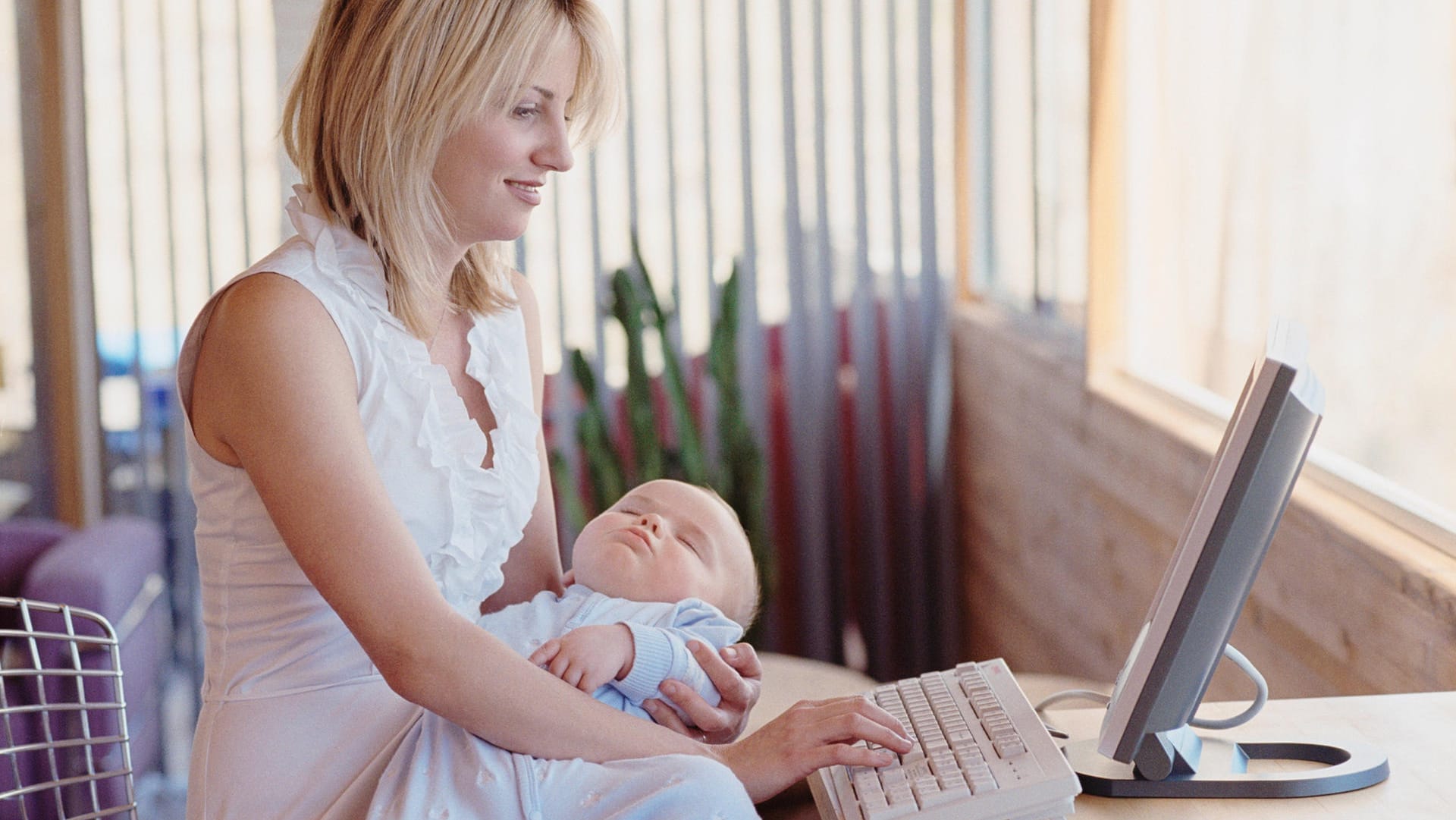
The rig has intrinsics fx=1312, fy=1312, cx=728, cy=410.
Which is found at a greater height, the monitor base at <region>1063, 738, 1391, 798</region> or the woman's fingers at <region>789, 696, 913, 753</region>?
the woman's fingers at <region>789, 696, 913, 753</region>

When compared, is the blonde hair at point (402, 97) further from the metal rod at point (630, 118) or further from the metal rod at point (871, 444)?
the metal rod at point (871, 444)

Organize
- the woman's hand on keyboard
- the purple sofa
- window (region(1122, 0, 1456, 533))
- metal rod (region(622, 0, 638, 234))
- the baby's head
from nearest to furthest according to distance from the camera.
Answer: the woman's hand on keyboard → the baby's head → window (region(1122, 0, 1456, 533)) → the purple sofa → metal rod (region(622, 0, 638, 234))

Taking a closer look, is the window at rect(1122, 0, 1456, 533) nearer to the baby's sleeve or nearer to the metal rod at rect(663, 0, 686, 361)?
the baby's sleeve

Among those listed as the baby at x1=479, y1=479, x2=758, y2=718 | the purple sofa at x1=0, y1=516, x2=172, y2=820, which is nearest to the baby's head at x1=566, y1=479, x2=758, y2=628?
the baby at x1=479, y1=479, x2=758, y2=718

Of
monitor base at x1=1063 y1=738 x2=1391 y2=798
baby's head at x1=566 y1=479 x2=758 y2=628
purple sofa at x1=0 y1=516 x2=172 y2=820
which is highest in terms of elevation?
baby's head at x1=566 y1=479 x2=758 y2=628

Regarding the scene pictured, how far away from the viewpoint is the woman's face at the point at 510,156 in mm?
1334

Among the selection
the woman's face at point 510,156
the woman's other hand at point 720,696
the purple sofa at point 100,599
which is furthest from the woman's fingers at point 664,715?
the purple sofa at point 100,599

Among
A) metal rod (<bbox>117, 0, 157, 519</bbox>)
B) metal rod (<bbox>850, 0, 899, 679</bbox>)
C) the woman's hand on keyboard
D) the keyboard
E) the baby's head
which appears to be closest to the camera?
Result: the keyboard

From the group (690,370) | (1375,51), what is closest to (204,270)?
(690,370)

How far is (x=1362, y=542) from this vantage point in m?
1.53

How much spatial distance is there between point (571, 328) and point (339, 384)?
2528mm

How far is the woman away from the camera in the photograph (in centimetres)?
114

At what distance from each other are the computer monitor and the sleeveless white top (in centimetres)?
66

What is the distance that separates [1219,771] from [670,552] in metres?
0.61
